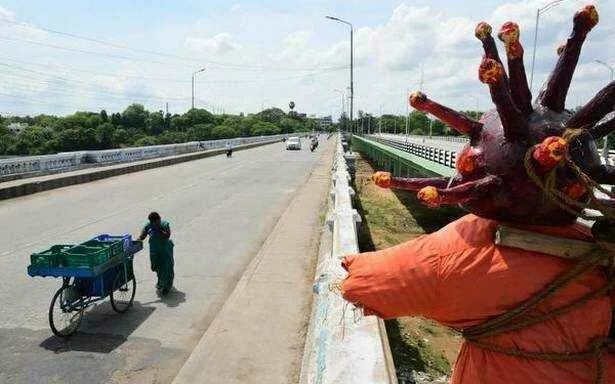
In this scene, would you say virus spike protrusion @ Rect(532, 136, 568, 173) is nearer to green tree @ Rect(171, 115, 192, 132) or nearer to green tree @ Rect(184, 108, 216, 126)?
green tree @ Rect(171, 115, 192, 132)

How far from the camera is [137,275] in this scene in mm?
8547

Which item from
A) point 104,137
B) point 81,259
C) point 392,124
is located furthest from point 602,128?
point 392,124

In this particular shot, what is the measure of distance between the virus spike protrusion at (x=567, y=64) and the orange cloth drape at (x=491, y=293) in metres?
0.41

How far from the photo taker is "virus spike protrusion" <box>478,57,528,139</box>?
5.06 feet

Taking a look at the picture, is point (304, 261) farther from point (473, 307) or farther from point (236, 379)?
Answer: point (473, 307)

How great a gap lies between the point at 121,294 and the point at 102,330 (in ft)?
2.76

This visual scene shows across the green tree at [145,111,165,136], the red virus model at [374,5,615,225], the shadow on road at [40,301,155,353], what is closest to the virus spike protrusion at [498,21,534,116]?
the red virus model at [374,5,615,225]

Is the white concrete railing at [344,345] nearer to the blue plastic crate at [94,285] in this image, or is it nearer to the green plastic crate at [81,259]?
the green plastic crate at [81,259]

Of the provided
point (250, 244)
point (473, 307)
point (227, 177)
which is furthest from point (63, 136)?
point (473, 307)

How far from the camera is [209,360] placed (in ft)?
17.2

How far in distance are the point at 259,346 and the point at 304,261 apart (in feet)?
11.6

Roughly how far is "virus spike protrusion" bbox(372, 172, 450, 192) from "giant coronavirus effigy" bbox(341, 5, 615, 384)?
100mm

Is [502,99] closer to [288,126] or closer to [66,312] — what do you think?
[66,312]

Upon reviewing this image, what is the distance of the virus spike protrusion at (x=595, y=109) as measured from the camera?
1643 mm
